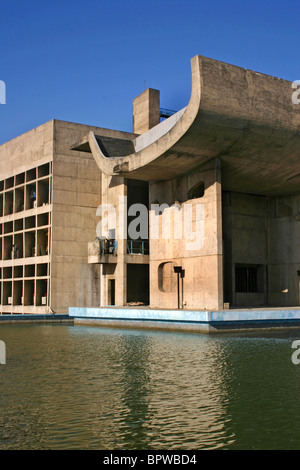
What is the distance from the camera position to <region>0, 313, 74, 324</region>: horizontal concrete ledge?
28.9 meters

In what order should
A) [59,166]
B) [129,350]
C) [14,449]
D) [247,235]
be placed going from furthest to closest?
[59,166] < [247,235] < [129,350] < [14,449]

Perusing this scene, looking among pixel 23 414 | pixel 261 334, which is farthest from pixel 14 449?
pixel 261 334

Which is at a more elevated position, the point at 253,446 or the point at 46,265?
the point at 46,265

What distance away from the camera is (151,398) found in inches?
336

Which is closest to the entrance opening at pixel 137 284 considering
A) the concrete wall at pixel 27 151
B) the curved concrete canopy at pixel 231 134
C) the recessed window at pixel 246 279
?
the recessed window at pixel 246 279

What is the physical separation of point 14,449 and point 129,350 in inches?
359

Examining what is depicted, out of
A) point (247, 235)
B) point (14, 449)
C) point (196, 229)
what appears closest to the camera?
point (14, 449)

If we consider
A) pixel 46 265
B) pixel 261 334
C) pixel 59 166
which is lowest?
pixel 261 334

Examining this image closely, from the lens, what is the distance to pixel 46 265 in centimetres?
3619

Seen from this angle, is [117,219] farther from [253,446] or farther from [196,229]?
[253,446]

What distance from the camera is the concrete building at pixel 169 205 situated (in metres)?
20.9

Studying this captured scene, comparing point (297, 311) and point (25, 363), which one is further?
point (297, 311)

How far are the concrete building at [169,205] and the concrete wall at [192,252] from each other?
0.07m

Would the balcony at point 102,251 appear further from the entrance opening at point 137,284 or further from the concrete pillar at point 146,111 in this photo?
the concrete pillar at point 146,111
